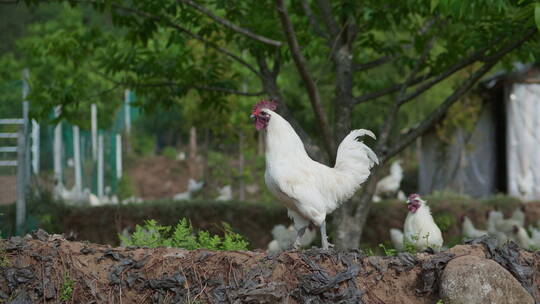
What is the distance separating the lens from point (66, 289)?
5.13m

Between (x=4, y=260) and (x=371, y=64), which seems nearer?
(x=4, y=260)

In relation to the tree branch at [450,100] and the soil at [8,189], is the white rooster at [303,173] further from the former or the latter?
the soil at [8,189]

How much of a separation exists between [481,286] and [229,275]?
1886mm

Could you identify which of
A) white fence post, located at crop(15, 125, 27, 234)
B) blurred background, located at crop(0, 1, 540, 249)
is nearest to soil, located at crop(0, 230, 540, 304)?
blurred background, located at crop(0, 1, 540, 249)

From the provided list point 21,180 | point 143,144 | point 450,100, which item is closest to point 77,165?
point 21,180

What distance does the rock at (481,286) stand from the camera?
470 centimetres

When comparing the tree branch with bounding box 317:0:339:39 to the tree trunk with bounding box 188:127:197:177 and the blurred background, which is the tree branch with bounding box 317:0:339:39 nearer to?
the blurred background

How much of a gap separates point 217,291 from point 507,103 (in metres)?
13.7

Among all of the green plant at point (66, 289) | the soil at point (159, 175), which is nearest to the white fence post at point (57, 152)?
the green plant at point (66, 289)

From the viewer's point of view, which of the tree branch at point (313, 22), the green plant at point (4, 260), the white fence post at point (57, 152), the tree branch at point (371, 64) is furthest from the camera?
the white fence post at point (57, 152)

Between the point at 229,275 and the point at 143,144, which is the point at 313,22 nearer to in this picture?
the point at 229,275

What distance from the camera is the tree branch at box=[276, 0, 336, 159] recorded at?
637cm

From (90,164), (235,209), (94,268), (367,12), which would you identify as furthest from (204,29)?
(90,164)

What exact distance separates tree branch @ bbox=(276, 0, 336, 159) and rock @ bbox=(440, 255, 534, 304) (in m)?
2.86
